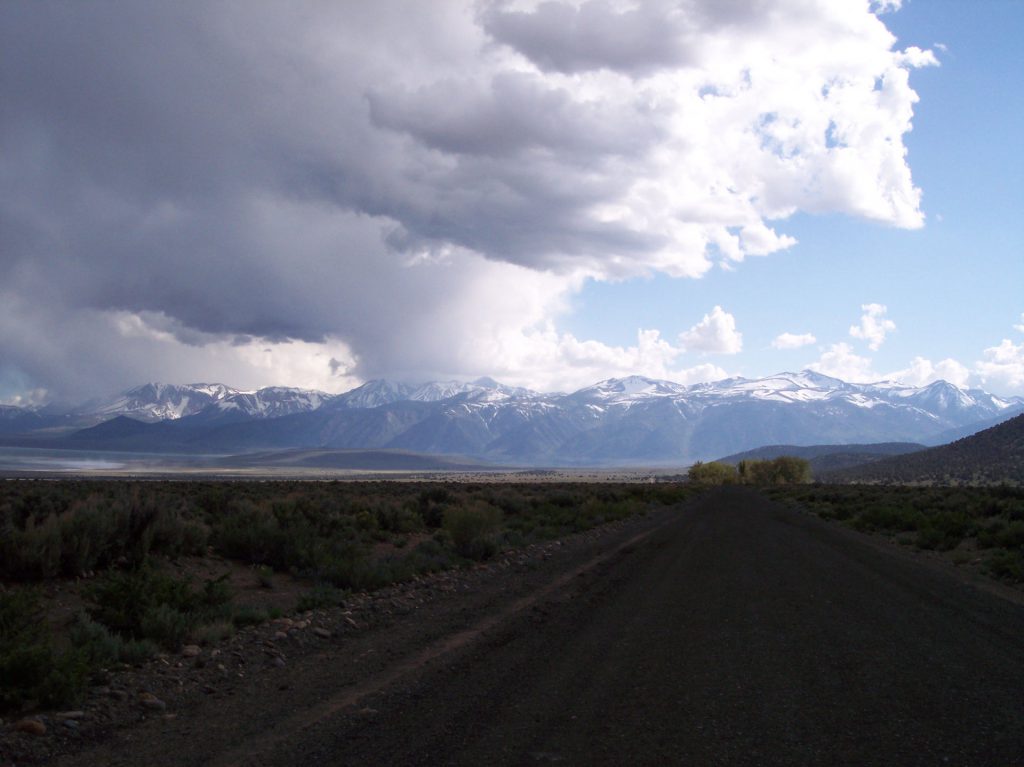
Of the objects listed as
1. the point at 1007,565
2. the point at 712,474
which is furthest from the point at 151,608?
the point at 712,474

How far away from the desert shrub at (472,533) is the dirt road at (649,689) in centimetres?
594

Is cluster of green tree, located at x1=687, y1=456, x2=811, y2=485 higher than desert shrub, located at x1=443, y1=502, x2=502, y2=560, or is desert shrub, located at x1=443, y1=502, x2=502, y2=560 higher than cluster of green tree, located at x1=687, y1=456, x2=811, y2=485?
desert shrub, located at x1=443, y1=502, x2=502, y2=560

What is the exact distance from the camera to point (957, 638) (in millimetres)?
10922

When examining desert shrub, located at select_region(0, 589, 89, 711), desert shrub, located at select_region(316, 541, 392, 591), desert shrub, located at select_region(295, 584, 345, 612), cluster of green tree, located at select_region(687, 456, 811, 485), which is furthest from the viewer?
cluster of green tree, located at select_region(687, 456, 811, 485)

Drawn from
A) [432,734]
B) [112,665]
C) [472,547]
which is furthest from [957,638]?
[472,547]

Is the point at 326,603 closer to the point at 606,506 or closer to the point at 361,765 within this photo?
the point at 361,765

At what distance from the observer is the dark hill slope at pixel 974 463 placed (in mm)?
95812

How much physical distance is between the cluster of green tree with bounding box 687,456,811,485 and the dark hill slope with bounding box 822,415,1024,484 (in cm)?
1089

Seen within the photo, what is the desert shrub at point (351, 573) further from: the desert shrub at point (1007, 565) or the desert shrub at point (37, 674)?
the desert shrub at point (1007, 565)

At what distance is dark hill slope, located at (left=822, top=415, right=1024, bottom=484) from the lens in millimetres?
95812

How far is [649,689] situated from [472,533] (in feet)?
46.4

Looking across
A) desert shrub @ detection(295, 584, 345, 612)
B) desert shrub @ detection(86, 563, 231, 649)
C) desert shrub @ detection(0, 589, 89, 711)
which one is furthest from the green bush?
desert shrub @ detection(0, 589, 89, 711)

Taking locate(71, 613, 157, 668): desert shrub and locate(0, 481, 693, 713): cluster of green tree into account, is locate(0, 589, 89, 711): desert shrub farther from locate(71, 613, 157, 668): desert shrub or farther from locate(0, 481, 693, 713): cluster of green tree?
locate(71, 613, 157, 668): desert shrub

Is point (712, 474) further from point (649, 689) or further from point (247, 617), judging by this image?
point (649, 689)
